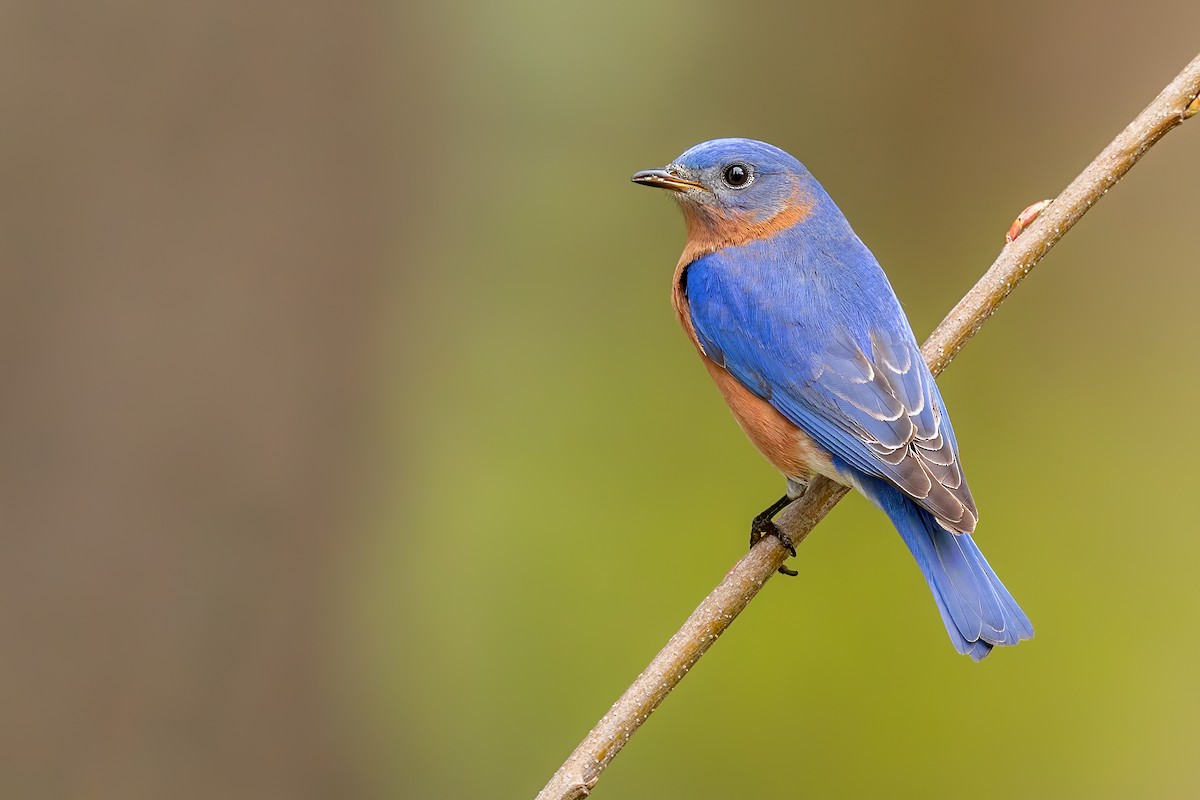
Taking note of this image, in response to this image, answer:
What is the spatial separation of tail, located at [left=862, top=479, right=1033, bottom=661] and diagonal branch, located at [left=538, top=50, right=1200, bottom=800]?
0.25 meters

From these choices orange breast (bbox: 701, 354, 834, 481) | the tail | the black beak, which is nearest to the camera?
the tail

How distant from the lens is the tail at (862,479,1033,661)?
158 inches

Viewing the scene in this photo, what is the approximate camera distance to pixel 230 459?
5.88m

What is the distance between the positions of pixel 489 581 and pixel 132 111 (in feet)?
9.12

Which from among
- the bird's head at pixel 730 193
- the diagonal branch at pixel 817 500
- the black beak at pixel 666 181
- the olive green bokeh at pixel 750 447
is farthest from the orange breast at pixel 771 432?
the olive green bokeh at pixel 750 447

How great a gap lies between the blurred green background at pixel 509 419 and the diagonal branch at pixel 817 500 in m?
2.27

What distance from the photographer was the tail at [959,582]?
4012 millimetres

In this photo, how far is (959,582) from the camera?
163 inches

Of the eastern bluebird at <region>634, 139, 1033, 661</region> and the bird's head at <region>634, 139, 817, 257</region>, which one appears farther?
the bird's head at <region>634, 139, 817, 257</region>

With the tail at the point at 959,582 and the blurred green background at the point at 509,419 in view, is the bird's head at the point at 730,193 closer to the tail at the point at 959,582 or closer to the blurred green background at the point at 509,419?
the tail at the point at 959,582

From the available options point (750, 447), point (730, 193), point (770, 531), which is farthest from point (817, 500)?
point (750, 447)

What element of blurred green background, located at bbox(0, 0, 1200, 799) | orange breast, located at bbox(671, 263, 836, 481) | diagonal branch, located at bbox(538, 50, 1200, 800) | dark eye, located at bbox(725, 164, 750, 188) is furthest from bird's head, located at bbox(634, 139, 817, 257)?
blurred green background, located at bbox(0, 0, 1200, 799)

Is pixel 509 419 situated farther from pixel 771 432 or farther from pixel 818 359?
pixel 818 359

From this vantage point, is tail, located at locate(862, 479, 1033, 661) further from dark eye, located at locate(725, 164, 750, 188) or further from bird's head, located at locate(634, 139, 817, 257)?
dark eye, located at locate(725, 164, 750, 188)
